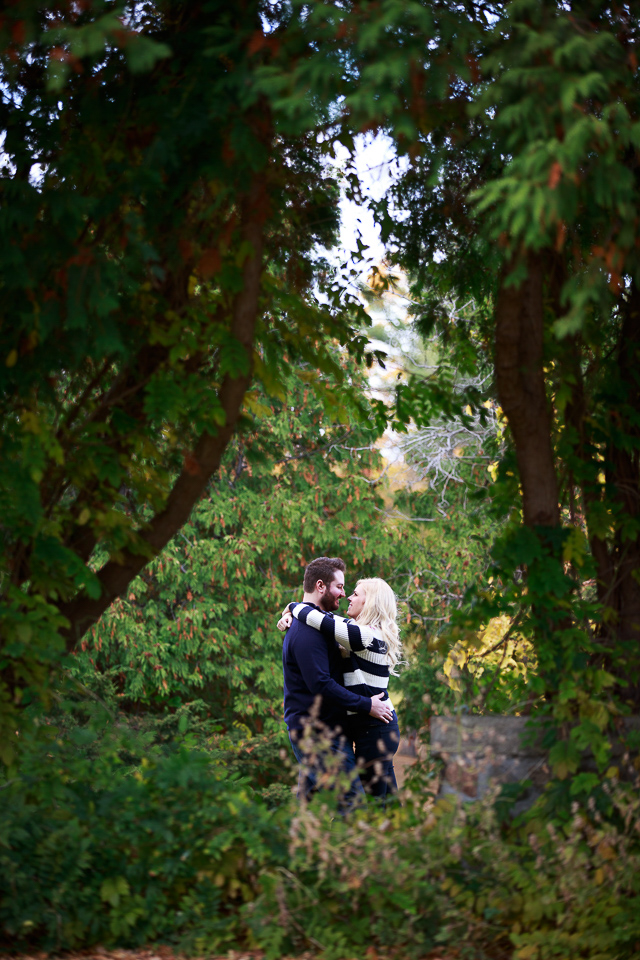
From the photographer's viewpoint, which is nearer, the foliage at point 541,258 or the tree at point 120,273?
the foliage at point 541,258

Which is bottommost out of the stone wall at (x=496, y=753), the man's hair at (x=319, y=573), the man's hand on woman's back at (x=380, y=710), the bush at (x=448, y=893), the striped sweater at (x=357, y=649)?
the bush at (x=448, y=893)

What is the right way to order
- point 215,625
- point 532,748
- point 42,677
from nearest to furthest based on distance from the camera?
point 42,677 → point 532,748 → point 215,625

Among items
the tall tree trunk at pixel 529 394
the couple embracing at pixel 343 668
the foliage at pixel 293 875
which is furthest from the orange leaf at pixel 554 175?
the couple embracing at pixel 343 668

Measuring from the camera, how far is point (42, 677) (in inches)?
166

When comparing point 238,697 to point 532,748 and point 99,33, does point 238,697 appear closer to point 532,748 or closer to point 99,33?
point 532,748

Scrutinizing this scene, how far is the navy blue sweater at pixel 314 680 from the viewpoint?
526 cm

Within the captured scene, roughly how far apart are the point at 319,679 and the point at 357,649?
1.02 feet

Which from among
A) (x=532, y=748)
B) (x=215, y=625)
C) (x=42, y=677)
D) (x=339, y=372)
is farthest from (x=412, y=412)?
(x=215, y=625)

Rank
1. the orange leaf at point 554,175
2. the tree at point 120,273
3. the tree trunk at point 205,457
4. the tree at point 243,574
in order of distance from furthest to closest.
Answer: the tree at point 243,574
the tree trunk at point 205,457
the tree at point 120,273
the orange leaf at point 554,175

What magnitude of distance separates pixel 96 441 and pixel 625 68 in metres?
2.86

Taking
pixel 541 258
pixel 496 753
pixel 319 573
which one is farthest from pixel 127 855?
pixel 541 258

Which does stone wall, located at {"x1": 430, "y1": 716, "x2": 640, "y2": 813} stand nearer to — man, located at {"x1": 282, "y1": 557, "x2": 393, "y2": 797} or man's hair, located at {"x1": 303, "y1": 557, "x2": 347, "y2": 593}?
man, located at {"x1": 282, "y1": 557, "x2": 393, "y2": 797}

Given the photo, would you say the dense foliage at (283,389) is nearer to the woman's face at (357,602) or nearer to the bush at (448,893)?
the bush at (448,893)

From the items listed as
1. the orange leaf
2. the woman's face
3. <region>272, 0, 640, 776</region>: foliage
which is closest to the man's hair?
the woman's face
